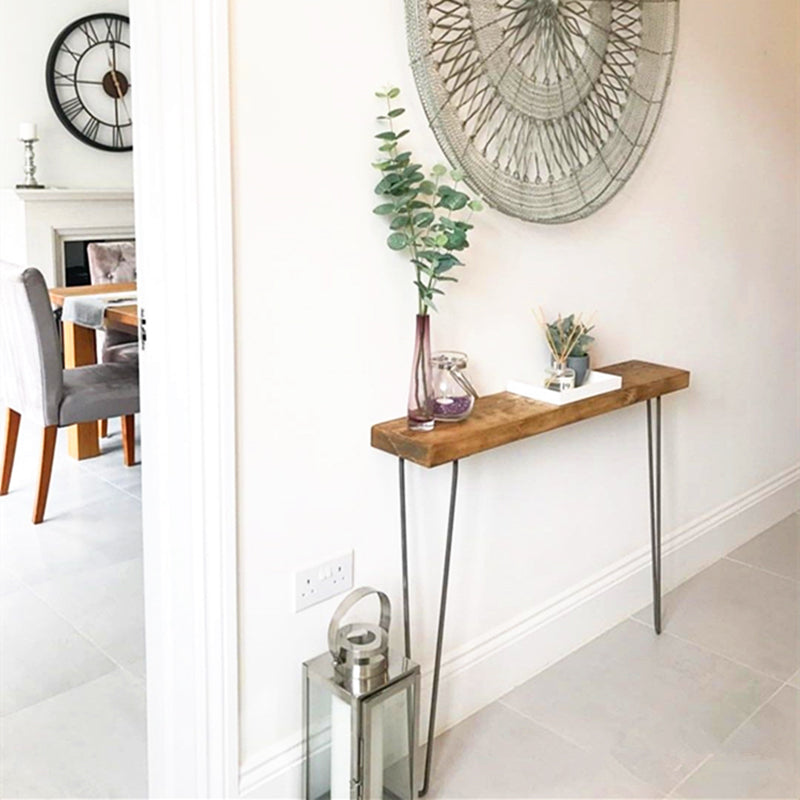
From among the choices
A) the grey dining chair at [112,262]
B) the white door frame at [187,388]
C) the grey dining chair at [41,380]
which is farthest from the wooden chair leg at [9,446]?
the white door frame at [187,388]

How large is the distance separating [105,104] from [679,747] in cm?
467

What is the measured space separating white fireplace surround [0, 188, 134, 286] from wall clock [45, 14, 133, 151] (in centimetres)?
35

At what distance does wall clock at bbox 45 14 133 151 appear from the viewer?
5082 millimetres

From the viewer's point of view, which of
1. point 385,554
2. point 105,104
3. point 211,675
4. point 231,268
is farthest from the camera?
point 105,104

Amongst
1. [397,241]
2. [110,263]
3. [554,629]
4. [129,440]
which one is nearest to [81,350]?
[129,440]

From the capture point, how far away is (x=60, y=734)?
205 cm

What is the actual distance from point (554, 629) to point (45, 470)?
1.83 m

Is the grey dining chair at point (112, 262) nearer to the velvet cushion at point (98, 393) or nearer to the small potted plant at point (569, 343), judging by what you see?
the velvet cushion at point (98, 393)

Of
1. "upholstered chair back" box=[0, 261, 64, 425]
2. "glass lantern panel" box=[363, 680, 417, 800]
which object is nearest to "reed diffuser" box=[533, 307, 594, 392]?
"glass lantern panel" box=[363, 680, 417, 800]

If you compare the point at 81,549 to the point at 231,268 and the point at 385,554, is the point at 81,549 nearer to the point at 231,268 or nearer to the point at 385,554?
the point at 385,554

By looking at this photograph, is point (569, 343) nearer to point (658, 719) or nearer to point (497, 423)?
point (497, 423)

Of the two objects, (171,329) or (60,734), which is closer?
(171,329)

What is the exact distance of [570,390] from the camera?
2.03 m

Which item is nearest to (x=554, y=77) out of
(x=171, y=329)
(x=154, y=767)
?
(x=171, y=329)
